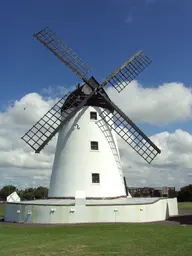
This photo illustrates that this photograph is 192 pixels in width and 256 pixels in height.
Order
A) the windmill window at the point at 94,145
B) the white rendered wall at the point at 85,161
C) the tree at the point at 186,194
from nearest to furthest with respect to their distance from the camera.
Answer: the white rendered wall at the point at 85,161
the windmill window at the point at 94,145
the tree at the point at 186,194

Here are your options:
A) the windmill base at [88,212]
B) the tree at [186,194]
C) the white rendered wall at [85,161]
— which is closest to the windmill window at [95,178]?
the white rendered wall at [85,161]

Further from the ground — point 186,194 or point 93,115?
point 93,115

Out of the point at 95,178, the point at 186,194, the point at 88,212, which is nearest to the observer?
the point at 88,212

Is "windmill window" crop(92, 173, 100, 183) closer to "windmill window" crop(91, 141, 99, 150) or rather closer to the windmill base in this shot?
"windmill window" crop(91, 141, 99, 150)

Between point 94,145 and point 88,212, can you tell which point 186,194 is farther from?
point 88,212

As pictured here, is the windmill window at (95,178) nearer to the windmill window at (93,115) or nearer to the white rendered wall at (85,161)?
the white rendered wall at (85,161)

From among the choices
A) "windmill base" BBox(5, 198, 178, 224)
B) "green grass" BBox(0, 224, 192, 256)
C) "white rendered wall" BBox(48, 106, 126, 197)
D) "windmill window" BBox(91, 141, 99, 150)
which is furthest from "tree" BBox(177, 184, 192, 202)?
"green grass" BBox(0, 224, 192, 256)

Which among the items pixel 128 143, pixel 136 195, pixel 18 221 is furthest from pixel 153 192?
pixel 18 221

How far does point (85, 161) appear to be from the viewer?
20297mm

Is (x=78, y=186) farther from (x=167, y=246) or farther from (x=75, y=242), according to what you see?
(x=167, y=246)

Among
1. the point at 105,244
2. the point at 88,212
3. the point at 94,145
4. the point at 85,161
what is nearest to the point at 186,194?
the point at 94,145

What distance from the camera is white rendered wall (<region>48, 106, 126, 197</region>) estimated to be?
2005cm

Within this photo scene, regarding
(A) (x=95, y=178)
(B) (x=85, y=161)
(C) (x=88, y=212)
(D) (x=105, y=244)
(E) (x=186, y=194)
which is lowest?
(E) (x=186, y=194)

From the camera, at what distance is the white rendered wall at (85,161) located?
65.8ft
